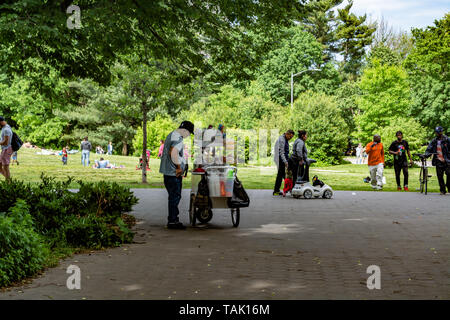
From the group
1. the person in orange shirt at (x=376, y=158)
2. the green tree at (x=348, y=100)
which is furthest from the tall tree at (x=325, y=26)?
the person in orange shirt at (x=376, y=158)

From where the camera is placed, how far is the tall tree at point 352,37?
76625 millimetres

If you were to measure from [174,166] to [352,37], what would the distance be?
7199 centimetres

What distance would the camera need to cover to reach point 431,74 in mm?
51656

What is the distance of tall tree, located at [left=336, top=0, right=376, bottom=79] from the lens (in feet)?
251

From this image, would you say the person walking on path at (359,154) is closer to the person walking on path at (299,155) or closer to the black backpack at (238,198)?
the person walking on path at (299,155)

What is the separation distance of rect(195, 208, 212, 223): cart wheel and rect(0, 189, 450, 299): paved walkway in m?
0.14

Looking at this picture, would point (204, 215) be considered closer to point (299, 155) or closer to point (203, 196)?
point (203, 196)

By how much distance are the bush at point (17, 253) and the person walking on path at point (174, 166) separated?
12.1 feet

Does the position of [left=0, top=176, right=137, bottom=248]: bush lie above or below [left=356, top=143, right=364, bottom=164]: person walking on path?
below

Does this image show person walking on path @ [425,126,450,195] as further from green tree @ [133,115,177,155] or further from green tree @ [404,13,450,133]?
green tree @ [133,115,177,155]

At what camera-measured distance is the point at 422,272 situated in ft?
22.8

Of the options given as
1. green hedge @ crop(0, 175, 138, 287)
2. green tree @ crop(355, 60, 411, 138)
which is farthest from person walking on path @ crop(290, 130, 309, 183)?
green tree @ crop(355, 60, 411, 138)
